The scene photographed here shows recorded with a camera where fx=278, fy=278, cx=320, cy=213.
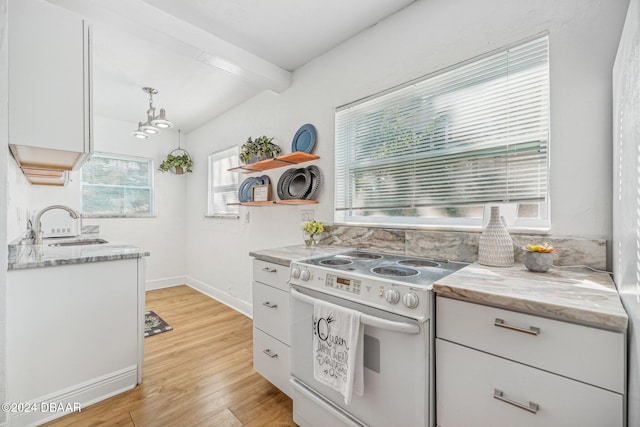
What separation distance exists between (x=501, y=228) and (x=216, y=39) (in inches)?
94.9

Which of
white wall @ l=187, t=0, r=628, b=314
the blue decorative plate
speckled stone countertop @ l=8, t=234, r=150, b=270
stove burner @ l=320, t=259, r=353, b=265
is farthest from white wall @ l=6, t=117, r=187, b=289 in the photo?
stove burner @ l=320, t=259, r=353, b=265

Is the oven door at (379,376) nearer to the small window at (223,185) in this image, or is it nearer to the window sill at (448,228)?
the window sill at (448,228)

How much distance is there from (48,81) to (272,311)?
186 cm

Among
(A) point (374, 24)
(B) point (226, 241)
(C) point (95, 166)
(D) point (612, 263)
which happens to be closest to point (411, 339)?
(D) point (612, 263)

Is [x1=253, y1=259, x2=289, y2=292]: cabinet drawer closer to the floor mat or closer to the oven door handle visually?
the oven door handle

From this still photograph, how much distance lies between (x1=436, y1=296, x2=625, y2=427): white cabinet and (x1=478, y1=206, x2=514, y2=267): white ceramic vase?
48 centimetres

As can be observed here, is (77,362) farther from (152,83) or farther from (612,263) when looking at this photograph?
(612,263)

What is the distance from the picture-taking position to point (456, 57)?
1.69 metres

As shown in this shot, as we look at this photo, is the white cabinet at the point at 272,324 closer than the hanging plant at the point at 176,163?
Yes

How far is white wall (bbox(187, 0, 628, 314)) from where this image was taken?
1255 mm

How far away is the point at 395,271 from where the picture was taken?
142 centimetres

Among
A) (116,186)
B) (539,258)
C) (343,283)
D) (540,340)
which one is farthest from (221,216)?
(540,340)

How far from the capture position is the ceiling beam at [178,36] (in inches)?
67.4

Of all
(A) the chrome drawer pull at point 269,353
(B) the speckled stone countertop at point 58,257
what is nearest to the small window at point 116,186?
(B) the speckled stone countertop at point 58,257
